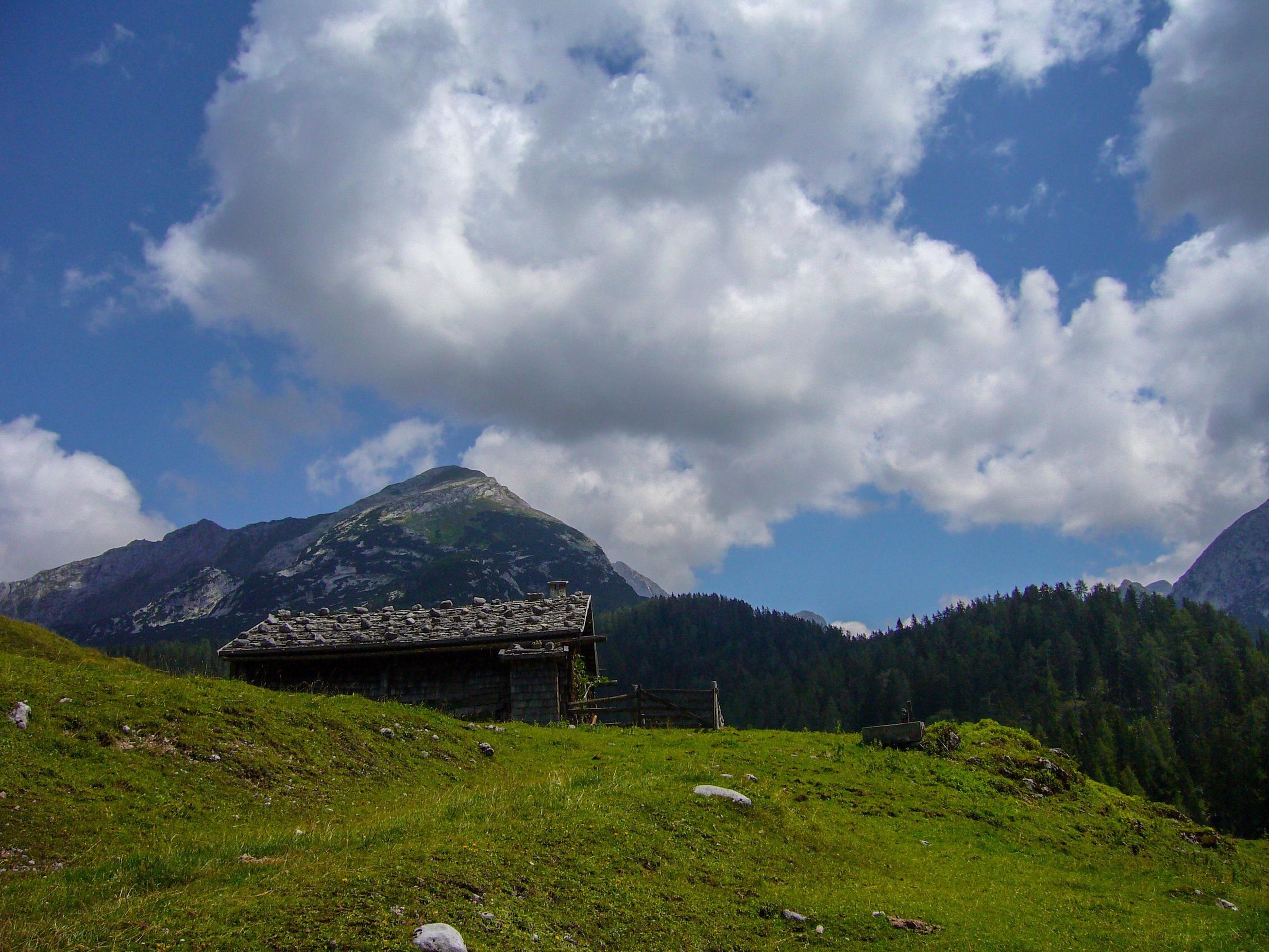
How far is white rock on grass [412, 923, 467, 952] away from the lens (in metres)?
5.84

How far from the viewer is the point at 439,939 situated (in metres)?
5.91

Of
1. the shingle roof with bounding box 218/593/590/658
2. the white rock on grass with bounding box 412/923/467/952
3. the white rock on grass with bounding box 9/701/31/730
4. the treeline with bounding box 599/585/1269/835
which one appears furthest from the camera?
the treeline with bounding box 599/585/1269/835

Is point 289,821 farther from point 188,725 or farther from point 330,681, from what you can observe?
point 330,681

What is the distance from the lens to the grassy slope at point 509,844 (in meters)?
6.69

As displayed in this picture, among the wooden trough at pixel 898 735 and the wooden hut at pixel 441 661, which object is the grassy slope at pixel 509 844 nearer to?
the wooden trough at pixel 898 735

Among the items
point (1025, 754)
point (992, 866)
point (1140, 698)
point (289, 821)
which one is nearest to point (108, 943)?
point (289, 821)

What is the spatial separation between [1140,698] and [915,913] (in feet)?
597

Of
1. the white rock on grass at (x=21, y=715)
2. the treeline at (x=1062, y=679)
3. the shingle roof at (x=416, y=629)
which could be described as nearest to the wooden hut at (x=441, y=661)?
the shingle roof at (x=416, y=629)

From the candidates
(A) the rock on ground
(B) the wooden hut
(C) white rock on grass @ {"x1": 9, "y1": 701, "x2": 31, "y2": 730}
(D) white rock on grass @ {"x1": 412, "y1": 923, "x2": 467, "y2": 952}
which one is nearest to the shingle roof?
(B) the wooden hut

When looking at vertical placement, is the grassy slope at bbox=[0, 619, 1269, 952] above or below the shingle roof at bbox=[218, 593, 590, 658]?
below

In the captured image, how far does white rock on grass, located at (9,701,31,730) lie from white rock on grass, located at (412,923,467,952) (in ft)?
29.4

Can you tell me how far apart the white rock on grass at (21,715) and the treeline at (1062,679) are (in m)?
114

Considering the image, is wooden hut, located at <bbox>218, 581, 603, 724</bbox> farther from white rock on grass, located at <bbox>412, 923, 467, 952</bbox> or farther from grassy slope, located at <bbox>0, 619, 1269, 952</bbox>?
white rock on grass, located at <bbox>412, 923, 467, 952</bbox>

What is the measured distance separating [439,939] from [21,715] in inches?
371
